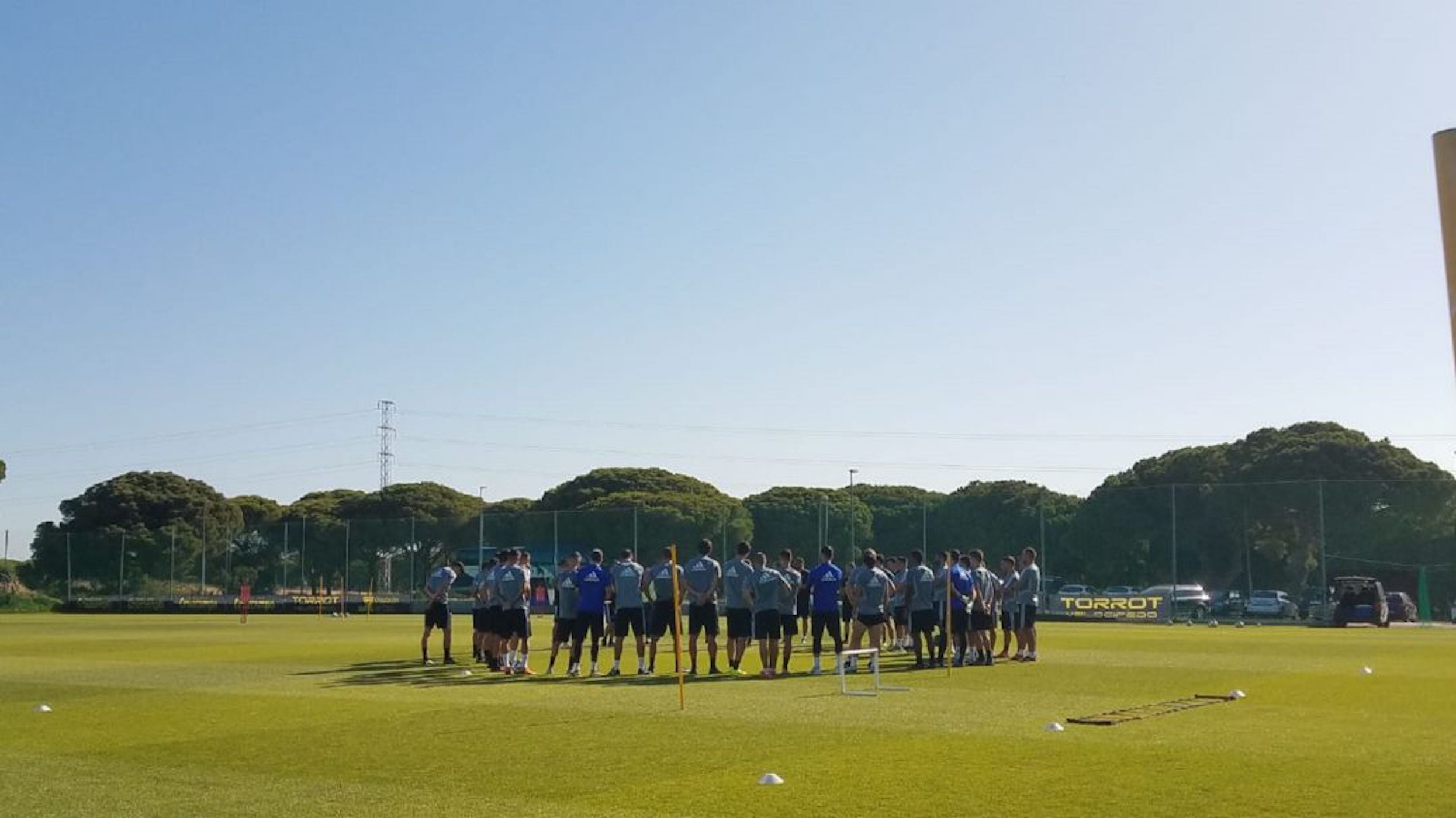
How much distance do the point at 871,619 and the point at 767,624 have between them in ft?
5.12

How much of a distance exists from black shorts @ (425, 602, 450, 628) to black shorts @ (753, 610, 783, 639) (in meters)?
5.13

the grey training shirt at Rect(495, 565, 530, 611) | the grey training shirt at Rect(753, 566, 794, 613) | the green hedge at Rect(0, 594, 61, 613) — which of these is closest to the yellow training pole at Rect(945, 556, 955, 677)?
the grey training shirt at Rect(753, 566, 794, 613)

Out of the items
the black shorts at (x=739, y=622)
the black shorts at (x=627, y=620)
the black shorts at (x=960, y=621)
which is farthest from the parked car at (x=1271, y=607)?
the black shorts at (x=627, y=620)

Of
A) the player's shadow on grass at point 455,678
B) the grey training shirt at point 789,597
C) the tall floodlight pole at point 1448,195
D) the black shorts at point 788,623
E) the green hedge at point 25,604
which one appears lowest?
the green hedge at point 25,604

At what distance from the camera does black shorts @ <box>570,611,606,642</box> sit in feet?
68.0

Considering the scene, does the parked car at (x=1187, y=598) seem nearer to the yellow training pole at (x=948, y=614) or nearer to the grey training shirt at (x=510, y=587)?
the yellow training pole at (x=948, y=614)

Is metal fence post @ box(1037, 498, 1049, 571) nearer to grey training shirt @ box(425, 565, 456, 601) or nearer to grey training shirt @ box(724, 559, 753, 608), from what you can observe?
grey training shirt @ box(724, 559, 753, 608)

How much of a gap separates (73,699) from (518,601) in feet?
21.3

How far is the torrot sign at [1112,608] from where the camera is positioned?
46.9m

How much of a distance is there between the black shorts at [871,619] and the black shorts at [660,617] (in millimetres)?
2863

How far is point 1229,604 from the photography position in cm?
4981

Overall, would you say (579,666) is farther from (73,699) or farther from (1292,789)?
(1292,789)

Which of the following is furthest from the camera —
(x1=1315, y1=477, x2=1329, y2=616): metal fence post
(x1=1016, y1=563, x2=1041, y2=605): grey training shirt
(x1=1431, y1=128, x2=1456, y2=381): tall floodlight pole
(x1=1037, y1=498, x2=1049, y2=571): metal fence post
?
(x1=1037, y1=498, x2=1049, y2=571): metal fence post

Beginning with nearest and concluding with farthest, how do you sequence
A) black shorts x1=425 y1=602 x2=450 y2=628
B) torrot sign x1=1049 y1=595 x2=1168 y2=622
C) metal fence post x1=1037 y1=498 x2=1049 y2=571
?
black shorts x1=425 y1=602 x2=450 y2=628 → torrot sign x1=1049 y1=595 x2=1168 y2=622 → metal fence post x1=1037 y1=498 x2=1049 y2=571
